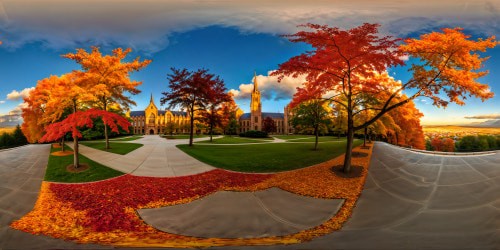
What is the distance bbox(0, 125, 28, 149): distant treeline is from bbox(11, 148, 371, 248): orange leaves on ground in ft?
13.3

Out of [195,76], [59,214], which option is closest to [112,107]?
[195,76]

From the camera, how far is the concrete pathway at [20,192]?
9.34 ft

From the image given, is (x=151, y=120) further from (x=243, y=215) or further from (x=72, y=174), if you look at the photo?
(x=243, y=215)

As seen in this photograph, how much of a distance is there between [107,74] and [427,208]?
13.0 m

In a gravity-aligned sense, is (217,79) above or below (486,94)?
above

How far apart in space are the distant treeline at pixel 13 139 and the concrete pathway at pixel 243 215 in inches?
279

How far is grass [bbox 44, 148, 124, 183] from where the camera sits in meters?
5.19

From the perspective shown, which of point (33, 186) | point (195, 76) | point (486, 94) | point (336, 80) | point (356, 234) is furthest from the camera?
point (195, 76)

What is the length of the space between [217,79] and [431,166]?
571 inches

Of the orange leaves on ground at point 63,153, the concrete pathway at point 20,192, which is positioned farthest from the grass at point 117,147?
the concrete pathway at point 20,192

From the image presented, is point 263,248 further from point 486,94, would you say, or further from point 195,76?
point 195,76

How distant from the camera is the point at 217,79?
16.2 m

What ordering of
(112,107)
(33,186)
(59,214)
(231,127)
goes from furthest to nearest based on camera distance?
1. (231,127)
2. (112,107)
3. (33,186)
4. (59,214)

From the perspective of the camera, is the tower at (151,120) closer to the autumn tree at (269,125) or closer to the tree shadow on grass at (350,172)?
the autumn tree at (269,125)
